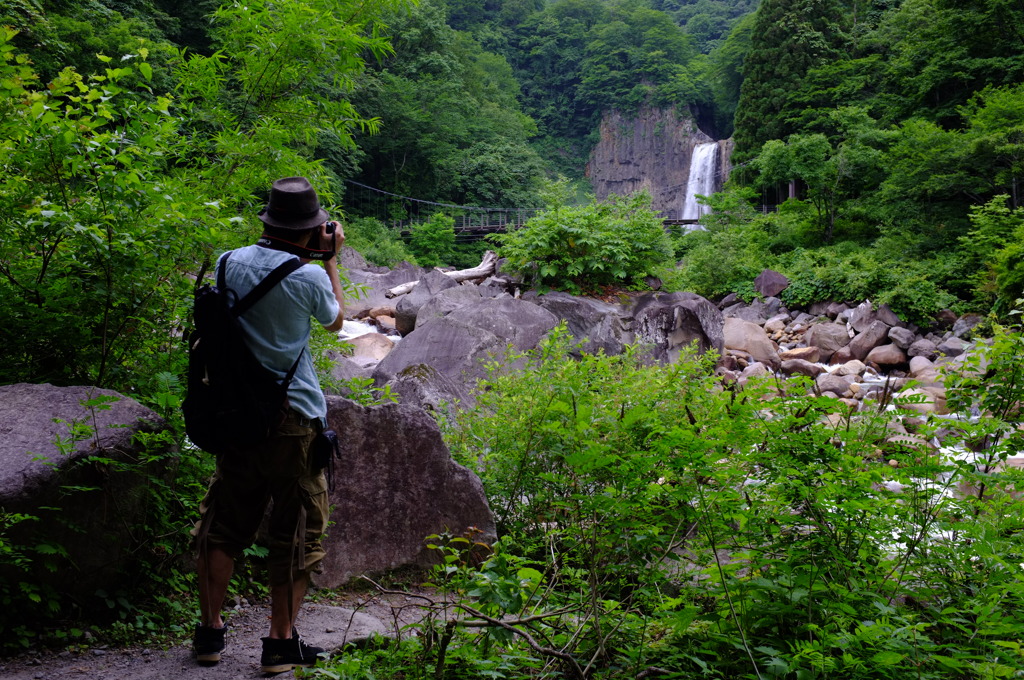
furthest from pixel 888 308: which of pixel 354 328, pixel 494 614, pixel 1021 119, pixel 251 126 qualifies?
pixel 494 614

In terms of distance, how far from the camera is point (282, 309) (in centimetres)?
231

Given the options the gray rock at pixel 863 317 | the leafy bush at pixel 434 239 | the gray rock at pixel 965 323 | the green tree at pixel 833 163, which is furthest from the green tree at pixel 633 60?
the gray rock at pixel 965 323

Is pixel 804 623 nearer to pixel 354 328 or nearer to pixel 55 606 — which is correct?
pixel 55 606

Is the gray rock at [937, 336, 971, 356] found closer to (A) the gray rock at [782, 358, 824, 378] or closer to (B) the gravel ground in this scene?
(A) the gray rock at [782, 358, 824, 378]

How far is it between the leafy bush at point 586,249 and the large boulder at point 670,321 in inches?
17.2

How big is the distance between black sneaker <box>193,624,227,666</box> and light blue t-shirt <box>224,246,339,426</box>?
0.82 metres

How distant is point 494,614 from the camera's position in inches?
75.0

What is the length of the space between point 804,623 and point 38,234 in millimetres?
3138

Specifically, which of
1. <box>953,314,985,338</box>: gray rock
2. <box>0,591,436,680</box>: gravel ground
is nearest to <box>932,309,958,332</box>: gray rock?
<box>953,314,985,338</box>: gray rock

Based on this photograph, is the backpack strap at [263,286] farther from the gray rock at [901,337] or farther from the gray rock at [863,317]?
the gray rock at [863,317]

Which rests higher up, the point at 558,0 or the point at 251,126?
the point at 558,0

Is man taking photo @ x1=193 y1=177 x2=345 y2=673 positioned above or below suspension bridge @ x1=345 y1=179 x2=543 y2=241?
below

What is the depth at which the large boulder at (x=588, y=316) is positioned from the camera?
28.6 ft

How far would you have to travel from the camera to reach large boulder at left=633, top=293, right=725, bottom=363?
30.6ft
